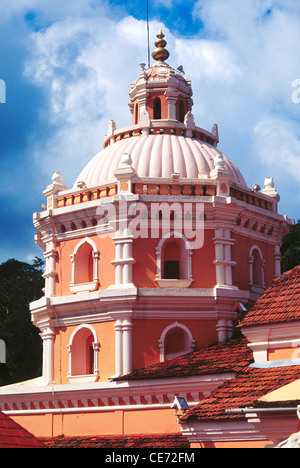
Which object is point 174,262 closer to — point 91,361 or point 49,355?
point 91,361

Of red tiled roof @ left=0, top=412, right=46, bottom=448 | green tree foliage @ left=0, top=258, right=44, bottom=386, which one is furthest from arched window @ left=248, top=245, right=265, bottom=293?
green tree foliage @ left=0, top=258, right=44, bottom=386

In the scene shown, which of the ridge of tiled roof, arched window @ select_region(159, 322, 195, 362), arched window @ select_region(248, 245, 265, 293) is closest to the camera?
the ridge of tiled roof

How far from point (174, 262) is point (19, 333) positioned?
70.7 ft

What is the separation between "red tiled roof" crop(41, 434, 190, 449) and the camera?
2167cm

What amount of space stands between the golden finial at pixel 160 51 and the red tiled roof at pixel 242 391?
48.4ft

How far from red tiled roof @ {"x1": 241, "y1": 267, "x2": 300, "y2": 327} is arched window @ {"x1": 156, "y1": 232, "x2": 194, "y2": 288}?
19.1 feet

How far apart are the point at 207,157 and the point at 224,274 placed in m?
4.06

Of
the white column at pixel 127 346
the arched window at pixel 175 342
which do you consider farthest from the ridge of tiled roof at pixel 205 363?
the arched window at pixel 175 342

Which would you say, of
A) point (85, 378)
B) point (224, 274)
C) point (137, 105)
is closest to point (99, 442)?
point (85, 378)

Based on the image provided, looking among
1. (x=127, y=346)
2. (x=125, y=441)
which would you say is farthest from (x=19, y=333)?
(x=125, y=441)

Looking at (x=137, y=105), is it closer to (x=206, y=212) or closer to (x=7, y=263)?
(x=206, y=212)

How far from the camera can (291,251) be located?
40500 millimetres

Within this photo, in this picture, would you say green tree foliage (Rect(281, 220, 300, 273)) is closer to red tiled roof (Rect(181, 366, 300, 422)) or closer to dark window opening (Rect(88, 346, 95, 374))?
dark window opening (Rect(88, 346, 95, 374))

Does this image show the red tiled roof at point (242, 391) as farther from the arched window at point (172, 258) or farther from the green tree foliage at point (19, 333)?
the green tree foliage at point (19, 333)
